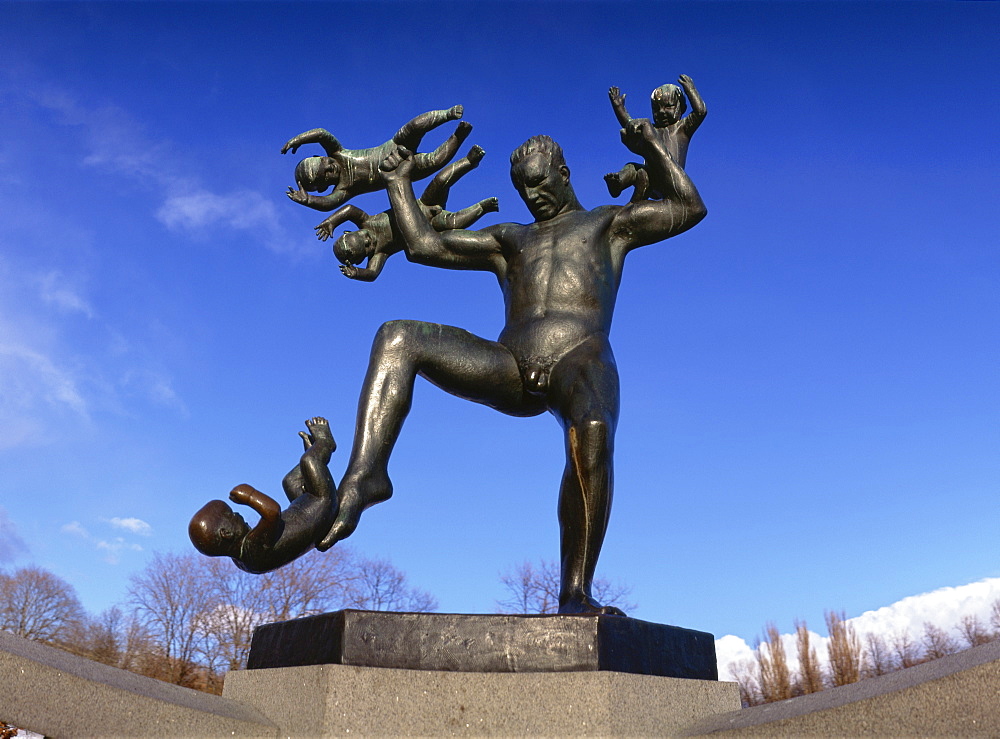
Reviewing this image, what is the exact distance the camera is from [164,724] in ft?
10.8

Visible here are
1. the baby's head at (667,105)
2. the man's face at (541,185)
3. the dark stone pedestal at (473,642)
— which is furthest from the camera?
the baby's head at (667,105)

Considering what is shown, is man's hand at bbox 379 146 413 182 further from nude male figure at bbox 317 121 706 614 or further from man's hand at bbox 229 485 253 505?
man's hand at bbox 229 485 253 505

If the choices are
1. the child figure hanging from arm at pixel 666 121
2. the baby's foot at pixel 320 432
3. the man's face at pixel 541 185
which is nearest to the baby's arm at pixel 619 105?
the child figure hanging from arm at pixel 666 121

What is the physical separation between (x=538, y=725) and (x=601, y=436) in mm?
1262

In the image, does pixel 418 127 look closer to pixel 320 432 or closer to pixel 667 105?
pixel 667 105

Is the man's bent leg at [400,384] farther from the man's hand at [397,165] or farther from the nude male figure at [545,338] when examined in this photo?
the man's hand at [397,165]

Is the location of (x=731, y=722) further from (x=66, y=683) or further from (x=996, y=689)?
(x=66, y=683)

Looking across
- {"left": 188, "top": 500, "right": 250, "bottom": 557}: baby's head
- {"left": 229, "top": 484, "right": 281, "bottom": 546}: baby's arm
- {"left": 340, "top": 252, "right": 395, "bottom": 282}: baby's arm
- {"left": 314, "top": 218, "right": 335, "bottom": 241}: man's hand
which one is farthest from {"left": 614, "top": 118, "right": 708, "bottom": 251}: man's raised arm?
{"left": 188, "top": 500, "right": 250, "bottom": 557}: baby's head

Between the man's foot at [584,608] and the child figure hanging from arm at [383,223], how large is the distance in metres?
2.34

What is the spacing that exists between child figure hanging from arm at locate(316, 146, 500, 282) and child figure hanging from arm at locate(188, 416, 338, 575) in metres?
1.71

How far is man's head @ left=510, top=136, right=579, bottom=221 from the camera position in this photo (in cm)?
495

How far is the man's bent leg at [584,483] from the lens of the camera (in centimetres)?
405

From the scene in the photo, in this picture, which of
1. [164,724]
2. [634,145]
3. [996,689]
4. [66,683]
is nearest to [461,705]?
[164,724]

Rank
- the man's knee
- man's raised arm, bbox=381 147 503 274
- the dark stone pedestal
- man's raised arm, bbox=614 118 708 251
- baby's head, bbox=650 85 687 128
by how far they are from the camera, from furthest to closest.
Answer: baby's head, bbox=650 85 687 128 < man's raised arm, bbox=381 147 503 274 < man's raised arm, bbox=614 118 708 251 < the man's knee < the dark stone pedestal
